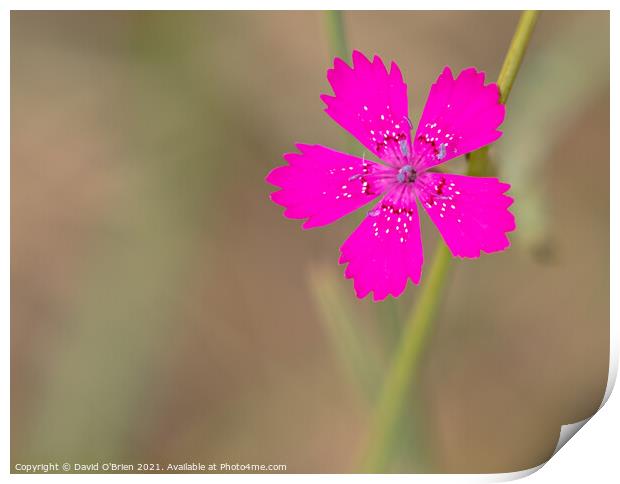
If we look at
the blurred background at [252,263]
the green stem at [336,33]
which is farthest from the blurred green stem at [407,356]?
the green stem at [336,33]

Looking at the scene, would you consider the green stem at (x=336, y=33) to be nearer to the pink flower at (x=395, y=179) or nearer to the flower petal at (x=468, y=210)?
the pink flower at (x=395, y=179)

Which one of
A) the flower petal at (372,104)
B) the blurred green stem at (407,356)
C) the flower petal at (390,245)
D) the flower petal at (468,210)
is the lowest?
the blurred green stem at (407,356)

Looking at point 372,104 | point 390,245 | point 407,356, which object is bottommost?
point 407,356

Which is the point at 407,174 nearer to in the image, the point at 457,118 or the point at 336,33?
the point at 457,118

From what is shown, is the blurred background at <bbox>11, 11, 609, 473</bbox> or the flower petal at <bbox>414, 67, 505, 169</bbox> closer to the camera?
the flower petal at <bbox>414, 67, 505, 169</bbox>

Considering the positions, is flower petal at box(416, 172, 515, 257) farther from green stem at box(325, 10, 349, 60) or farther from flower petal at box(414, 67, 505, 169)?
green stem at box(325, 10, 349, 60)

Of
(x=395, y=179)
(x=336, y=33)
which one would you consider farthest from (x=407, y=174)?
(x=336, y=33)

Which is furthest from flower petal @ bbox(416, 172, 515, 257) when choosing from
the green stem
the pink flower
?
the green stem
